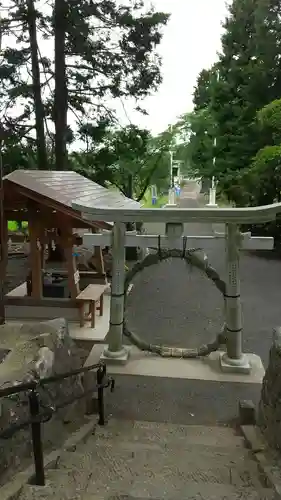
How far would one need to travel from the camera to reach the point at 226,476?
3.25 m

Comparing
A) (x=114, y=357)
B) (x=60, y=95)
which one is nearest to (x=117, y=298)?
(x=114, y=357)

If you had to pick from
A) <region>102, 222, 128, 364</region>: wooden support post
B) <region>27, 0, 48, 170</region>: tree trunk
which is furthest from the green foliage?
<region>102, 222, 128, 364</region>: wooden support post

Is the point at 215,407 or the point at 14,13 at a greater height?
the point at 14,13

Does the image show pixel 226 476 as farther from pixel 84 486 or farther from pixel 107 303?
pixel 107 303

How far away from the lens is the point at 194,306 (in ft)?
30.4

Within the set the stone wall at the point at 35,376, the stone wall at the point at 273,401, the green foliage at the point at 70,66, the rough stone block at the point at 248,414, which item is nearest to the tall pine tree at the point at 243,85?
the green foliage at the point at 70,66

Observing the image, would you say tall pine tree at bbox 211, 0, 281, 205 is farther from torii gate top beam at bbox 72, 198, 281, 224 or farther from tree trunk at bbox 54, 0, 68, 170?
torii gate top beam at bbox 72, 198, 281, 224

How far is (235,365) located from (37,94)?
32.4 feet

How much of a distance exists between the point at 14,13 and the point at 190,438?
11.8 metres

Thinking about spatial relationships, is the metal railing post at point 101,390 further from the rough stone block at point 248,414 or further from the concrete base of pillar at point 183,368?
the rough stone block at point 248,414

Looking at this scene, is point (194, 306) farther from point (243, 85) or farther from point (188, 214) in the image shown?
point (243, 85)

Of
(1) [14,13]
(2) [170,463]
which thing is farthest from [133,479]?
(1) [14,13]

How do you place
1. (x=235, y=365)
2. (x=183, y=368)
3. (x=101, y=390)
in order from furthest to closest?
(x=183, y=368), (x=235, y=365), (x=101, y=390)

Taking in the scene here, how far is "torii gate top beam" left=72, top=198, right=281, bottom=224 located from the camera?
5.11 m
